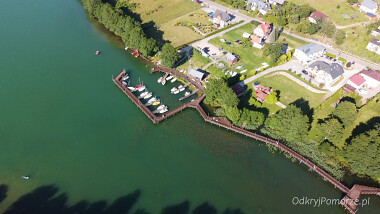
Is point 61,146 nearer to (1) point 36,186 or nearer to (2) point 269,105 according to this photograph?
(1) point 36,186

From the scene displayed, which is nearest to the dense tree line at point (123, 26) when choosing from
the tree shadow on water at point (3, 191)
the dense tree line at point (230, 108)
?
the dense tree line at point (230, 108)

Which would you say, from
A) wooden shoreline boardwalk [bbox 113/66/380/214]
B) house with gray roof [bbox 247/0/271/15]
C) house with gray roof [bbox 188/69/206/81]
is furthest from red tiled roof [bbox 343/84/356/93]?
house with gray roof [bbox 247/0/271/15]

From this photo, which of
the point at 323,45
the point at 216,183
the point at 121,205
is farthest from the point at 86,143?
the point at 323,45

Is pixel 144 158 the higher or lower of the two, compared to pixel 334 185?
higher

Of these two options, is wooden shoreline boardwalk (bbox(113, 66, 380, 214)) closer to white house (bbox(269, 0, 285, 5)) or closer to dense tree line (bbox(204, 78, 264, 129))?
dense tree line (bbox(204, 78, 264, 129))

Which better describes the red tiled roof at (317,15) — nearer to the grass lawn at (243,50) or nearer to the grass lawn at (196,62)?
the grass lawn at (243,50)

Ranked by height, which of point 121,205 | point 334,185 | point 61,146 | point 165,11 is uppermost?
point 165,11
